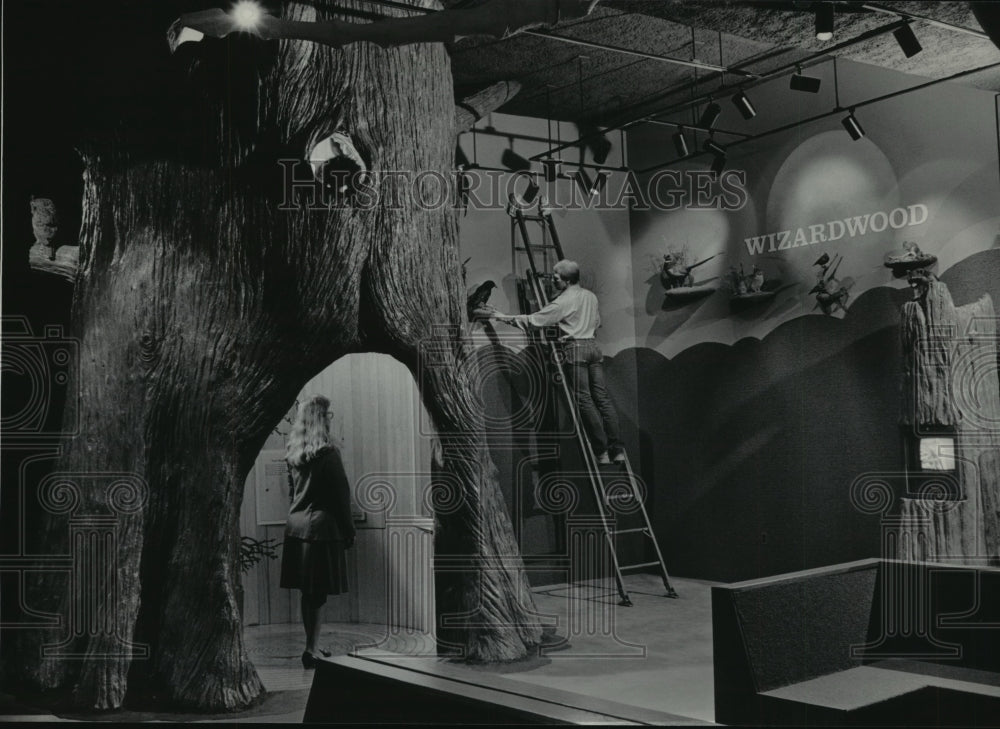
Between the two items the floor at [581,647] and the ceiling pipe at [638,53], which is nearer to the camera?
the floor at [581,647]

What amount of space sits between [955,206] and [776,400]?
3.72 ft

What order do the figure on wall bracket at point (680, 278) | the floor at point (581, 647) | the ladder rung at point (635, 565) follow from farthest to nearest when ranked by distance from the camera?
the figure on wall bracket at point (680, 278), the ladder rung at point (635, 565), the floor at point (581, 647)

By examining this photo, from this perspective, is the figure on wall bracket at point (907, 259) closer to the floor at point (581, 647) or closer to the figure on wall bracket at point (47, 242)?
the floor at point (581, 647)

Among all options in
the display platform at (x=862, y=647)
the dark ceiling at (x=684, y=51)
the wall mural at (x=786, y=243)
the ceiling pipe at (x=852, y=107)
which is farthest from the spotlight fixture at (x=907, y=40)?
the display platform at (x=862, y=647)

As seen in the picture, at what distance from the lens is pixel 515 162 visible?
452cm

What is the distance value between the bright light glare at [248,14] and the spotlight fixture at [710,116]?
2.04 m

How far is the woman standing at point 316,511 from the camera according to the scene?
447 cm

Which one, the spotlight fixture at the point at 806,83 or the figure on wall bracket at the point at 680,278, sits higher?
the spotlight fixture at the point at 806,83

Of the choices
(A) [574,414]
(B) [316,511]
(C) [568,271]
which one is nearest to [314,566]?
(B) [316,511]

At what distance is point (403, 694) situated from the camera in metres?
3.16

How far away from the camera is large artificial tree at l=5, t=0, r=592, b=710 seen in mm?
4410

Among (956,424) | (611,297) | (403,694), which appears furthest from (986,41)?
(403,694)
